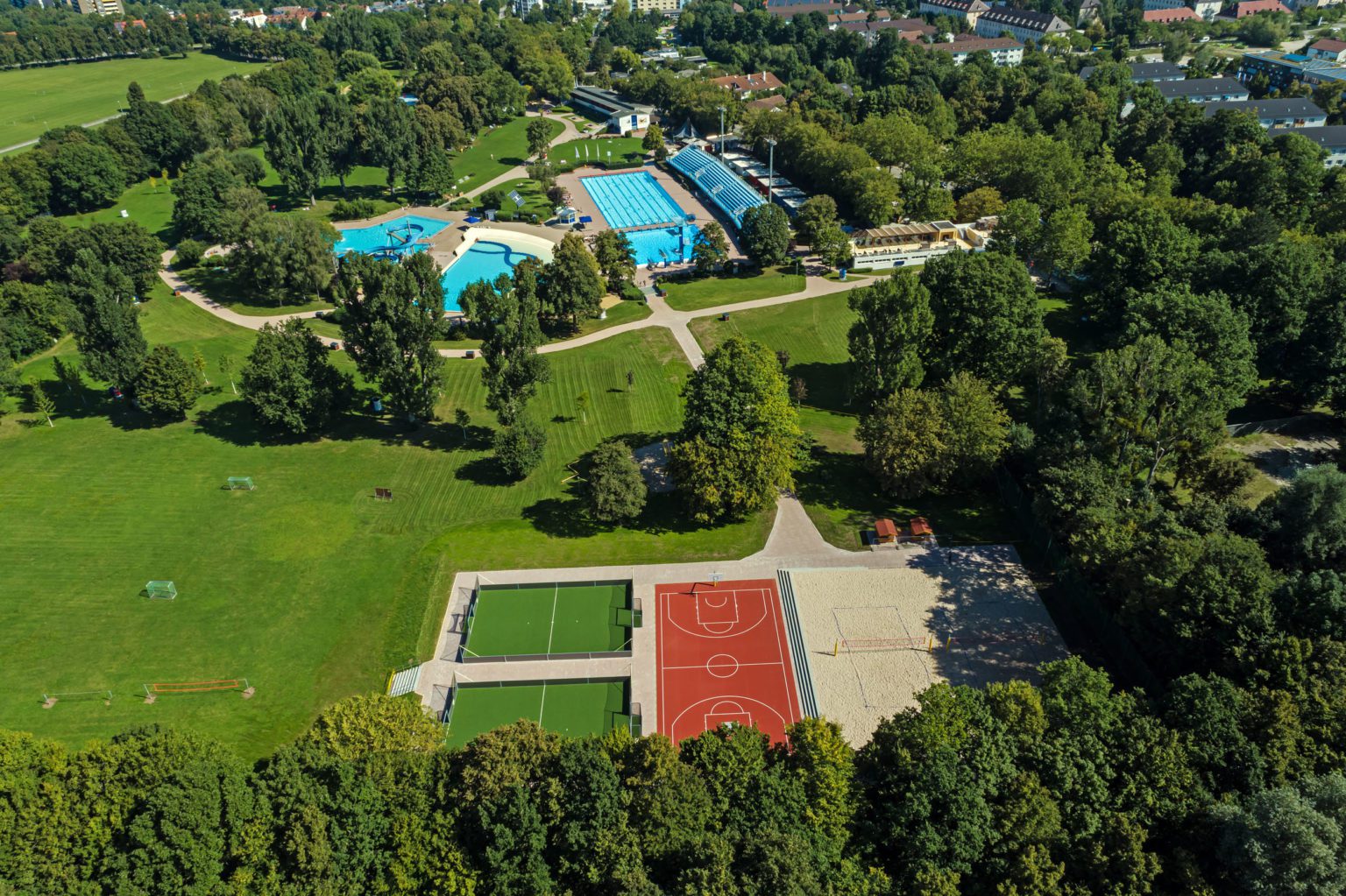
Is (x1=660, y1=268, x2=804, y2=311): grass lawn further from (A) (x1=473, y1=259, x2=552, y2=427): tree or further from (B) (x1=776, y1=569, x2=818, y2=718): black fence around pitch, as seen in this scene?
(B) (x1=776, y1=569, x2=818, y2=718): black fence around pitch

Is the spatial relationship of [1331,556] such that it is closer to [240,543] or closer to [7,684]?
[240,543]

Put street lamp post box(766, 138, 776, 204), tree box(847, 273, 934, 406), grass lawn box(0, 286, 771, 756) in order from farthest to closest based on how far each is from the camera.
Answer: street lamp post box(766, 138, 776, 204), tree box(847, 273, 934, 406), grass lawn box(0, 286, 771, 756)

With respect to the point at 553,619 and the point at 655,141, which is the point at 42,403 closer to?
the point at 553,619

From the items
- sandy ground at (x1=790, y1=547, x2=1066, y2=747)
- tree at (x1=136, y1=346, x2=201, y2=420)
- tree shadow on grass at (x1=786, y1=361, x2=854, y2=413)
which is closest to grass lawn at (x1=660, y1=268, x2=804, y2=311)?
tree shadow on grass at (x1=786, y1=361, x2=854, y2=413)

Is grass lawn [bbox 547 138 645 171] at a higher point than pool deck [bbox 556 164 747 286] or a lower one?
higher

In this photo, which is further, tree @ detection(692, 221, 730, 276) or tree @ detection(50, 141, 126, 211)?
tree @ detection(50, 141, 126, 211)

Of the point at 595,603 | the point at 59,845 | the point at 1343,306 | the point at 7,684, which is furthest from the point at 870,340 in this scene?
the point at 7,684
